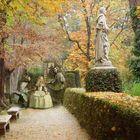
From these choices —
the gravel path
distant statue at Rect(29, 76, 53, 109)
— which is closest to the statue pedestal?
the gravel path

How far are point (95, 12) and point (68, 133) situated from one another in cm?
1386

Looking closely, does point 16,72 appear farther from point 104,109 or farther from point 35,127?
point 104,109

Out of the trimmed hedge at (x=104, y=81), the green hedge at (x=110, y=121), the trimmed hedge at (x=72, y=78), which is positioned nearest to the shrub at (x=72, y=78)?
the trimmed hedge at (x=72, y=78)

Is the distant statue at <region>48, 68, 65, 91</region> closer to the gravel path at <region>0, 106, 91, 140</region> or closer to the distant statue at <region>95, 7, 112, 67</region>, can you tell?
the distant statue at <region>95, 7, 112, 67</region>

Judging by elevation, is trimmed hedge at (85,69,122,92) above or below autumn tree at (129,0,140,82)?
below

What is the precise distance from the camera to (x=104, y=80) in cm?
1239

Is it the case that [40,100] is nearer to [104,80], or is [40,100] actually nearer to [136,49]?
[136,49]

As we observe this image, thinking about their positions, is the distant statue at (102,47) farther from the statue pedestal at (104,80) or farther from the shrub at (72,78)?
the shrub at (72,78)

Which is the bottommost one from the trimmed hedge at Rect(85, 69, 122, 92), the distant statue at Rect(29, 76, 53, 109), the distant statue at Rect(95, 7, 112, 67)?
the distant statue at Rect(29, 76, 53, 109)

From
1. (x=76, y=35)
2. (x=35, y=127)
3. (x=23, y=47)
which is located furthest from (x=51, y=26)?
(x=35, y=127)

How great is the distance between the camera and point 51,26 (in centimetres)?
2634

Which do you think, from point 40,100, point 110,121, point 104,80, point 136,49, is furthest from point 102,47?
point 40,100

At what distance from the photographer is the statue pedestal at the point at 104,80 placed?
1240cm

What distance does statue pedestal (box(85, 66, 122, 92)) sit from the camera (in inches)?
488
